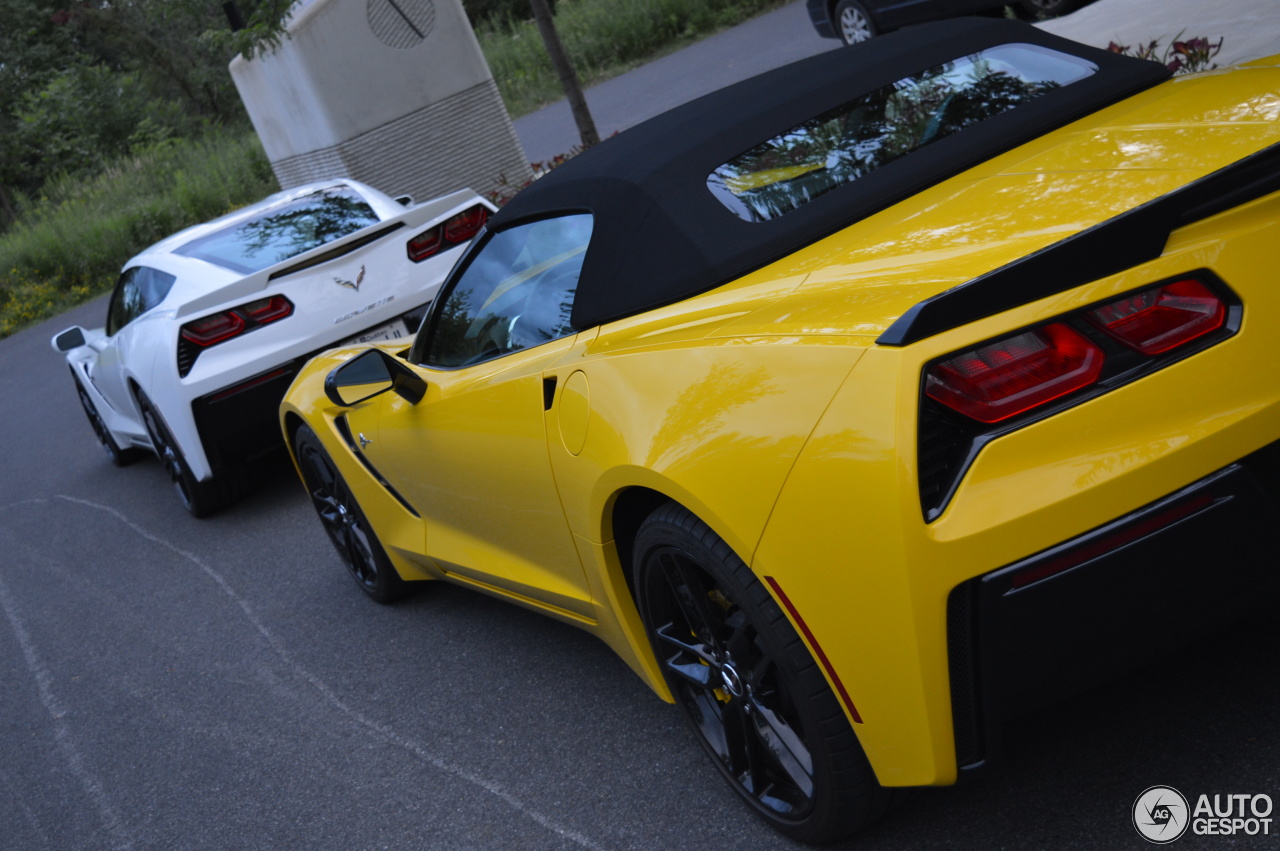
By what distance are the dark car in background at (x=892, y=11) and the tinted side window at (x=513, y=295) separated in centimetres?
705

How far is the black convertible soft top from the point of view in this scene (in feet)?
8.91

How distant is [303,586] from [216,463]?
1.45 meters

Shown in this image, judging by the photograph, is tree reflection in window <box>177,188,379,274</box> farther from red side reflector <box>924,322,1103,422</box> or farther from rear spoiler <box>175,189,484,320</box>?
red side reflector <box>924,322,1103,422</box>

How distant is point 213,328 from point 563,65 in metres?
4.11

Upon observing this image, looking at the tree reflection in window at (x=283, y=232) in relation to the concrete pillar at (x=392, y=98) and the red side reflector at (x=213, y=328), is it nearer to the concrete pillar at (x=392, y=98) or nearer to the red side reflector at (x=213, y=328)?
the red side reflector at (x=213, y=328)

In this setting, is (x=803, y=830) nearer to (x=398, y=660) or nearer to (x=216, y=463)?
(x=398, y=660)

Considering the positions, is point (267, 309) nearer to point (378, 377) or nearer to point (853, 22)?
point (378, 377)

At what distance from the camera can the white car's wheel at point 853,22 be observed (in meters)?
11.7

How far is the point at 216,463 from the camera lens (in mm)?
6441

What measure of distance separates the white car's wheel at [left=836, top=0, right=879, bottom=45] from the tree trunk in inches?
132

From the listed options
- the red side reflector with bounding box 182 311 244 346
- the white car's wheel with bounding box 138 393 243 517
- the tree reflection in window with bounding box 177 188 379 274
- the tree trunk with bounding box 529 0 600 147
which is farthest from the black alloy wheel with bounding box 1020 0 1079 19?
the white car's wheel with bounding box 138 393 243 517

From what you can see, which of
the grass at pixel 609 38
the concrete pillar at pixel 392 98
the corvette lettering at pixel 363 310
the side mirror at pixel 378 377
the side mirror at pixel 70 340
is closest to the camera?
the side mirror at pixel 378 377

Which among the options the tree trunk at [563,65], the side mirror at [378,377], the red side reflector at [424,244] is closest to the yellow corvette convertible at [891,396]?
the side mirror at [378,377]

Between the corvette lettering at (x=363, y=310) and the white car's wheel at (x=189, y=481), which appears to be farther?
the white car's wheel at (x=189, y=481)
